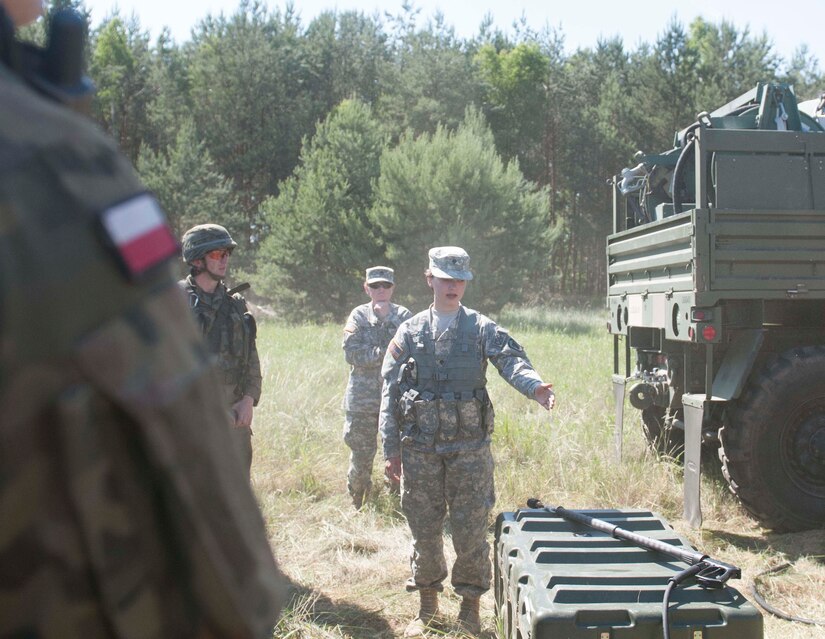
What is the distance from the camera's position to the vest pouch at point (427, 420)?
406 centimetres

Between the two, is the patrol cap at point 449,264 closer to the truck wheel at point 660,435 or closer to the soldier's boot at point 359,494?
the soldier's boot at point 359,494

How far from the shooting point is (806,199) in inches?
205

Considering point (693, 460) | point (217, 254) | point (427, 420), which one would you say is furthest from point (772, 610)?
point (217, 254)

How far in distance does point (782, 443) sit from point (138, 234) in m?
5.08

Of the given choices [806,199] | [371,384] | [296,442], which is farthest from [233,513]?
[296,442]

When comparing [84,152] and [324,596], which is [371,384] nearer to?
[324,596]

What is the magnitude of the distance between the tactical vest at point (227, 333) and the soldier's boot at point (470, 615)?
1.55m

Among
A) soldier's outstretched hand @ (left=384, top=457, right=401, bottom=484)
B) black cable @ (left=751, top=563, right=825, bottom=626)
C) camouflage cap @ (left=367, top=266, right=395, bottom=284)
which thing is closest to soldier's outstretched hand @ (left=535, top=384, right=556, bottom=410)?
soldier's outstretched hand @ (left=384, top=457, right=401, bottom=484)

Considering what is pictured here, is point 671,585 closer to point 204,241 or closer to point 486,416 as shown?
point 486,416

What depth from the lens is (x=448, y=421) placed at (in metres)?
4.05

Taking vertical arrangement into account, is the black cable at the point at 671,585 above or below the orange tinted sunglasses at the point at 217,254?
below

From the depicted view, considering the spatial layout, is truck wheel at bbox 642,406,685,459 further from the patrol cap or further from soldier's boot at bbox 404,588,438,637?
the patrol cap

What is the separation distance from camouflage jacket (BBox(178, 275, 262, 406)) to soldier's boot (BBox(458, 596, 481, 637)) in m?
1.50

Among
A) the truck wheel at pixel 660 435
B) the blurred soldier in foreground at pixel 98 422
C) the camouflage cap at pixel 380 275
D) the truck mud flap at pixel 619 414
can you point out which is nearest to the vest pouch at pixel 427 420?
the camouflage cap at pixel 380 275
